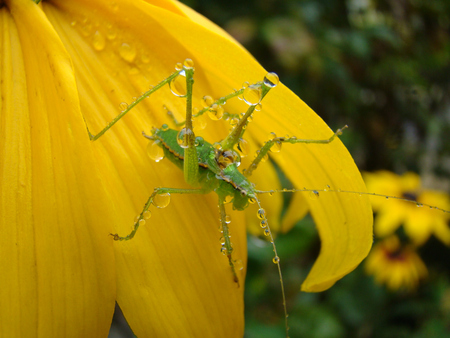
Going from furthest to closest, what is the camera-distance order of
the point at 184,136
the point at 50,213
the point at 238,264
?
the point at 184,136 → the point at 238,264 → the point at 50,213

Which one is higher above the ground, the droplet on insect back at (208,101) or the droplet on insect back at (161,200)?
the droplet on insect back at (208,101)

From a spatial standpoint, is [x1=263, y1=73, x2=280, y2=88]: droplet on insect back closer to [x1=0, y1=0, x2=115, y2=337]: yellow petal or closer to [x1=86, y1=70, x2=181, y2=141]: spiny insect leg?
[x1=86, y1=70, x2=181, y2=141]: spiny insect leg

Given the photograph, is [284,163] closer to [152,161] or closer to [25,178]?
[152,161]

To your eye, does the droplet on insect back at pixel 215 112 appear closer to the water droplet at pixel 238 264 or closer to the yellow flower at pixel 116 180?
the yellow flower at pixel 116 180

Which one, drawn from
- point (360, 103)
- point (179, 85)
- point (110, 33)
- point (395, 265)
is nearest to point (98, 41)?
point (110, 33)

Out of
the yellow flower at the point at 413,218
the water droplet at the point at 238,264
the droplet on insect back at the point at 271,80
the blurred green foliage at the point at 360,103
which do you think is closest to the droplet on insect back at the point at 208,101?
the droplet on insect back at the point at 271,80

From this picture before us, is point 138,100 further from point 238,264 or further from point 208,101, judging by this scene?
point 238,264
